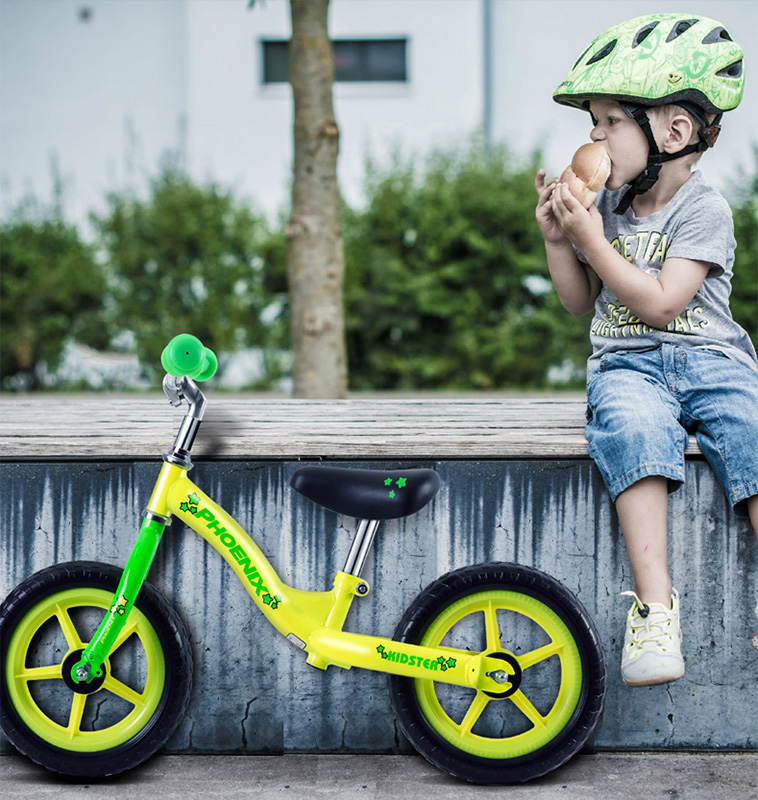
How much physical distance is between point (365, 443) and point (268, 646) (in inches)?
24.1

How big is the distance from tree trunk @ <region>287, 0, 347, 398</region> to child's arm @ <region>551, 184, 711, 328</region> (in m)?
2.54

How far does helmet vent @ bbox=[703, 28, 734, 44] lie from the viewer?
7.84 feet

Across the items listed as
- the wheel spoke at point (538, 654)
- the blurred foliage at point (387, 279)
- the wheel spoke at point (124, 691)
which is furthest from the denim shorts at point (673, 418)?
the blurred foliage at point (387, 279)

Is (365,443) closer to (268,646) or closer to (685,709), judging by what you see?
(268,646)

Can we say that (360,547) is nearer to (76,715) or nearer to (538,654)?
(538,654)

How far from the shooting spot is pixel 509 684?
2.35 meters

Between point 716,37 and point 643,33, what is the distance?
19 centimetres

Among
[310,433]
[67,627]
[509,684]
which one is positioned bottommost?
[509,684]

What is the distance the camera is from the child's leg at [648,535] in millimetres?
2205

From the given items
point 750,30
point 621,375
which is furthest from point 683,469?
point 750,30

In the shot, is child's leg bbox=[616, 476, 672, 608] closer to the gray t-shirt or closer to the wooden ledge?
the wooden ledge

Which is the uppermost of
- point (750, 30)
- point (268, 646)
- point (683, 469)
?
point (750, 30)

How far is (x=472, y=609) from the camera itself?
2.36 metres

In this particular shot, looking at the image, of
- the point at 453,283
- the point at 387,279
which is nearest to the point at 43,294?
the point at 387,279
